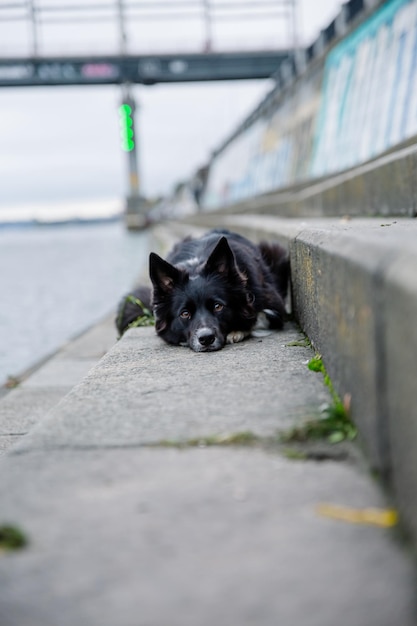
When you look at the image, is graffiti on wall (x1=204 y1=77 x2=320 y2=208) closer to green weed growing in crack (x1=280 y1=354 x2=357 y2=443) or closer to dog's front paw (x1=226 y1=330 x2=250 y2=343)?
dog's front paw (x1=226 y1=330 x2=250 y2=343)

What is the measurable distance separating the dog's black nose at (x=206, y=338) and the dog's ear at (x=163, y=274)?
1.72 ft

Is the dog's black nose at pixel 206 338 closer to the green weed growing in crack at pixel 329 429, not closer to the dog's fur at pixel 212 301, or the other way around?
the dog's fur at pixel 212 301

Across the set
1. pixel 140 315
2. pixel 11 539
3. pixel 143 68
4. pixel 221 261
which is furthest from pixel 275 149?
pixel 143 68

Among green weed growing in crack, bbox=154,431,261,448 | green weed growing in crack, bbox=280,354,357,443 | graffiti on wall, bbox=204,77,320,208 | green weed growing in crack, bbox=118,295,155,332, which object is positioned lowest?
green weed growing in crack, bbox=118,295,155,332

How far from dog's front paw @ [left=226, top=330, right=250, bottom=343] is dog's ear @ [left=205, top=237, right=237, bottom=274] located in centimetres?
37

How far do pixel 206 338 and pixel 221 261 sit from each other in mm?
585

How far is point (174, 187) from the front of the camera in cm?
10056

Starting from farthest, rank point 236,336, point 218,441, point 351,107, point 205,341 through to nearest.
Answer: point 351,107, point 236,336, point 205,341, point 218,441

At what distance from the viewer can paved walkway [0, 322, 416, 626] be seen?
4.82ft

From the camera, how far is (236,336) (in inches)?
172

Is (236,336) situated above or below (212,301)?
below

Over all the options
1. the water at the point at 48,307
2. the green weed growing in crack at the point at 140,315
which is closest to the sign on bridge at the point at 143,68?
the water at the point at 48,307

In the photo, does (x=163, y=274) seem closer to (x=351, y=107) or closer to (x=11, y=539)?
(x=11, y=539)

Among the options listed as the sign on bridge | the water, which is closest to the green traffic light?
the sign on bridge
